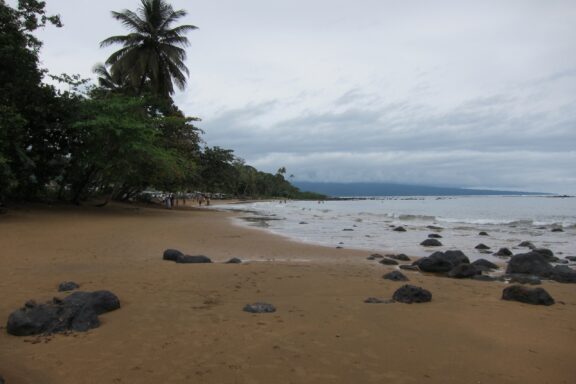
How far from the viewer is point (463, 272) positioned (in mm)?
10305

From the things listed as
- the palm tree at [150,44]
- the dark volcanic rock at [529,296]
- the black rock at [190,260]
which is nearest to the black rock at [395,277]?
the dark volcanic rock at [529,296]

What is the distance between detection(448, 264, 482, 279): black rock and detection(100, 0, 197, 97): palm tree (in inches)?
928

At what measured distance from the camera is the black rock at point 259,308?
20.0 ft

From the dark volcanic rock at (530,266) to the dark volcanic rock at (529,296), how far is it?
398 centimetres

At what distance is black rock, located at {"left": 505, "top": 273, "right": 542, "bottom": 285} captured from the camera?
32.3 feet

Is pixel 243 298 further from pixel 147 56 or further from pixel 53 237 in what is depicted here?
pixel 147 56

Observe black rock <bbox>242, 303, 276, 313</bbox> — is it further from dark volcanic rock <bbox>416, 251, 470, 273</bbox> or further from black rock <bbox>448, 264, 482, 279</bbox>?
dark volcanic rock <bbox>416, 251, 470, 273</bbox>

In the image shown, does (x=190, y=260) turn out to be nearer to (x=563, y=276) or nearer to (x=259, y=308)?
(x=259, y=308)

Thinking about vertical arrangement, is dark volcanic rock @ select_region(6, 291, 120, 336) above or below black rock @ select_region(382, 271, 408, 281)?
above

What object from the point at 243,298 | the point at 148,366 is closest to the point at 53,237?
the point at 243,298

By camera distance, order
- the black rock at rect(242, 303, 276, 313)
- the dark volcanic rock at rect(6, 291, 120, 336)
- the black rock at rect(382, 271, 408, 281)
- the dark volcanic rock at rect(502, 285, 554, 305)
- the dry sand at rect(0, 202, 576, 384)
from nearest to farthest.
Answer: the dry sand at rect(0, 202, 576, 384) → the dark volcanic rock at rect(6, 291, 120, 336) → the black rock at rect(242, 303, 276, 313) → the dark volcanic rock at rect(502, 285, 554, 305) → the black rock at rect(382, 271, 408, 281)

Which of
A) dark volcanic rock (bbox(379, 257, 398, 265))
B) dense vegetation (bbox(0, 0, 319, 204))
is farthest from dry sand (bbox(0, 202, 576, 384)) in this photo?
dense vegetation (bbox(0, 0, 319, 204))

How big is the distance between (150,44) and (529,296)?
90.1ft

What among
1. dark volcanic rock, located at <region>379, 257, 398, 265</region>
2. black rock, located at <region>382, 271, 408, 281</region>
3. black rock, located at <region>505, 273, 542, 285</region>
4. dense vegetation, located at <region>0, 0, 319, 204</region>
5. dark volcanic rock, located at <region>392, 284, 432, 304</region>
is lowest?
dark volcanic rock, located at <region>379, 257, 398, 265</region>
